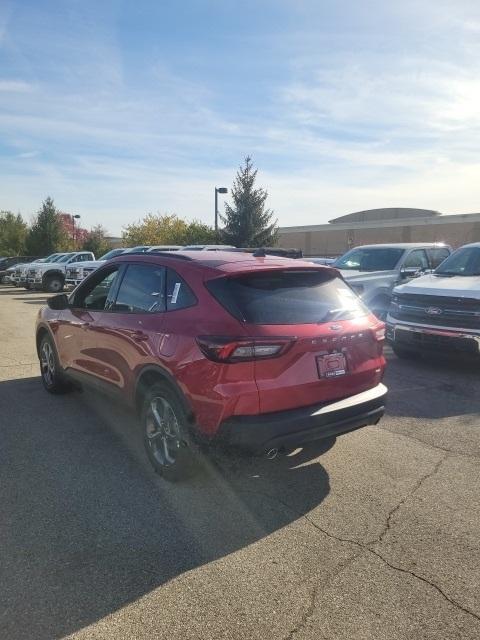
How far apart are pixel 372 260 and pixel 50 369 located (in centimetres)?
751

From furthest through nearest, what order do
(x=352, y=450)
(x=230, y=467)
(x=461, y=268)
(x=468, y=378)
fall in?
(x=461, y=268) < (x=468, y=378) < (x=352, y=450) < (x=230, y=467)

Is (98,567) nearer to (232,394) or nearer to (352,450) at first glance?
(232,394)

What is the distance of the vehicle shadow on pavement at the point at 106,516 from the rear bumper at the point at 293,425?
10.5 inches

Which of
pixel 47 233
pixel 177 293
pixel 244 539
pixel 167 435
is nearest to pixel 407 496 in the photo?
pixel 244 539

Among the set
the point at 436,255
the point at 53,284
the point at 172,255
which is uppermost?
the point at 172,255

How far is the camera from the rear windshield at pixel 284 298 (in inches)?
139

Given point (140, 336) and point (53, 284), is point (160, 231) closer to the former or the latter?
point (53, 284)

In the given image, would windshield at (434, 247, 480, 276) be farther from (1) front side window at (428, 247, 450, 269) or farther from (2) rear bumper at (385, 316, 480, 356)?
(1) front side window at (428, 247, 450, 269)

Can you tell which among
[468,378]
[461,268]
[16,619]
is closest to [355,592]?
[16,619]

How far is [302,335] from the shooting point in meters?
3.50

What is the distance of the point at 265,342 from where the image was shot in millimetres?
3371

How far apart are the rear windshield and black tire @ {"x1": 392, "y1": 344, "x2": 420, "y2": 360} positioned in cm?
399

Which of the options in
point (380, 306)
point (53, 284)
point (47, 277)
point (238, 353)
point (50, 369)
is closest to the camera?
point (238, 353)

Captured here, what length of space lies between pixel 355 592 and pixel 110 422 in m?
3.17
